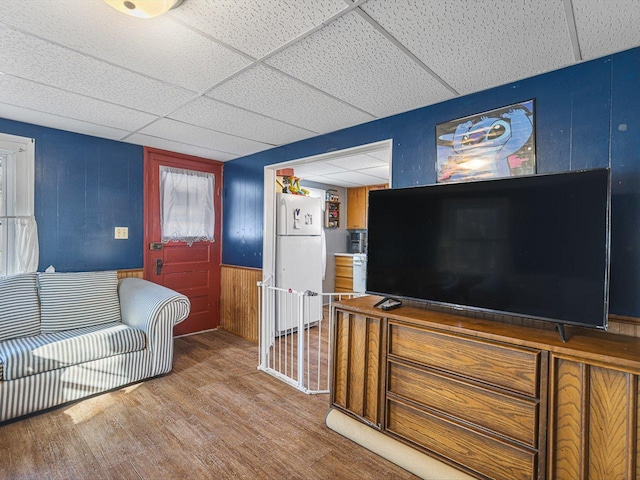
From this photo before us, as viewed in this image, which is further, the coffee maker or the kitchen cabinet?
the coffee maker

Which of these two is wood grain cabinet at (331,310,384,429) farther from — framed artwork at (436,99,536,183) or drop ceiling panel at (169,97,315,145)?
drop ceiling panel at (169,97,315,145)

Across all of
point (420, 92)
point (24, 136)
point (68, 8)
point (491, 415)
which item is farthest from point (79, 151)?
point (491, 415)

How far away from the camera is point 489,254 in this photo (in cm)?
177

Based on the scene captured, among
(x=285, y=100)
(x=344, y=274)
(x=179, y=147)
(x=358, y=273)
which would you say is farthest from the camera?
(x=344, y=274)

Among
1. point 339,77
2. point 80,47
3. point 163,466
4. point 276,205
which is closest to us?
point 80,47

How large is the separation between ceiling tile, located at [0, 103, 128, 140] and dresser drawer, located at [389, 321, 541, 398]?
3159mm

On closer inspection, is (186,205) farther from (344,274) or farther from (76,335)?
(344,274)

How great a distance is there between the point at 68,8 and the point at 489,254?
230 cm

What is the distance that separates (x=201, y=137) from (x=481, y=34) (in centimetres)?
262

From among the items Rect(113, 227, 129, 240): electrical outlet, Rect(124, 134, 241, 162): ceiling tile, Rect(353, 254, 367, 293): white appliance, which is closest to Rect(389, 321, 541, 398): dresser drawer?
Rect(124, 134, 241, 162): ceiling tile

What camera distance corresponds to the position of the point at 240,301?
410 cm

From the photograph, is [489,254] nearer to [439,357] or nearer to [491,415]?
[439,357]

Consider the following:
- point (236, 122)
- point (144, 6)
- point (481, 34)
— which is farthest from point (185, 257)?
point (481, 34)

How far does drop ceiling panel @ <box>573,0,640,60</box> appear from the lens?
1.35m
